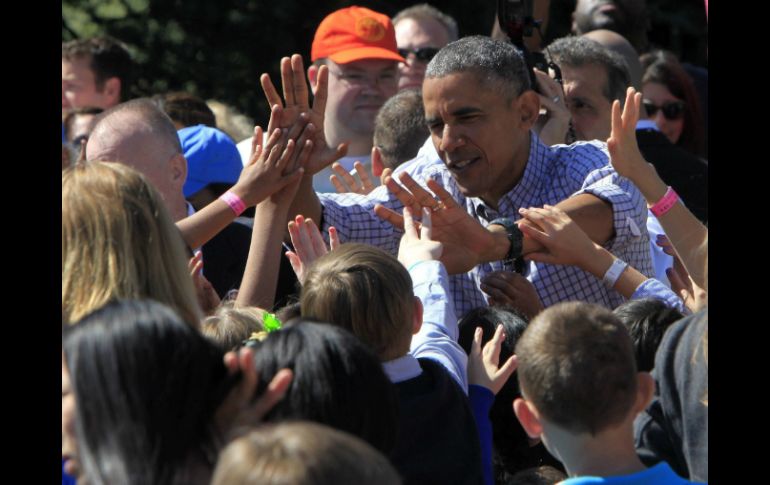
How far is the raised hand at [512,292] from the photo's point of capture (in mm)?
3605

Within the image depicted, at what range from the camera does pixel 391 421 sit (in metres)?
2.19

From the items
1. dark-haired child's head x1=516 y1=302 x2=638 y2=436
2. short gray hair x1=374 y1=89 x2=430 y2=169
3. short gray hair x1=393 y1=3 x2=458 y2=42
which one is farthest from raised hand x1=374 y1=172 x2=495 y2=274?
short gray hair x1=393 y1=3 x2=458 y2=42

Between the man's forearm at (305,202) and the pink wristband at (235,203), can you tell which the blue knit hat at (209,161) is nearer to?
the man's forearm at (305,202)

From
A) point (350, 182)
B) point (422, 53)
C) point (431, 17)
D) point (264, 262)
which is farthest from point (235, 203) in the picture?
point (431, 17)

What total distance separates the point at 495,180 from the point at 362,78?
68.7 inches

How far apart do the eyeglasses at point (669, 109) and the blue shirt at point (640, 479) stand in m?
4.05

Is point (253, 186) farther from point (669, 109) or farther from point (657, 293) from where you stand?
point (669, 109)

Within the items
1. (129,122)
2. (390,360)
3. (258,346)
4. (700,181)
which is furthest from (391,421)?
(700,181)

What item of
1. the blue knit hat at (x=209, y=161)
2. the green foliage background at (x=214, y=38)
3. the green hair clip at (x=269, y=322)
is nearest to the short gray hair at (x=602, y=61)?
the blue knit hat at (x=209, y=161)

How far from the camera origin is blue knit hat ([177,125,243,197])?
4676 millimetres

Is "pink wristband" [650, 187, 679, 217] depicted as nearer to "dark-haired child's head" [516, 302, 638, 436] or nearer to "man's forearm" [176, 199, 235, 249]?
"dark-haired child's head" [516, 302, 638, 436]

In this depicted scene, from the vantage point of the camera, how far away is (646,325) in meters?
2.94
